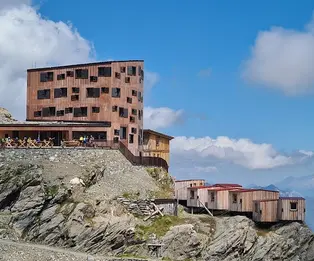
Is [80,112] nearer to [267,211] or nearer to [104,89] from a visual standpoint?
[104,89]

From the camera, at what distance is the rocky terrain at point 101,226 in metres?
72.2

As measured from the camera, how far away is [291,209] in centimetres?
7944

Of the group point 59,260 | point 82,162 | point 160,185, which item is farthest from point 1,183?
point 160,185

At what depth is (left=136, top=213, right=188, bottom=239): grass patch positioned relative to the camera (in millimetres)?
74375

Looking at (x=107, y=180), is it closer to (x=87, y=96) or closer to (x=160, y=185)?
(x=160, y=185)

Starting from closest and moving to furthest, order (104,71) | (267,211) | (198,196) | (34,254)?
(34,254)
(267,211)
(198,196)
(104,71)

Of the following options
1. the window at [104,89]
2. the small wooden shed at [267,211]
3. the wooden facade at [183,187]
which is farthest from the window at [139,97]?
the small wooden shed at [267,211]

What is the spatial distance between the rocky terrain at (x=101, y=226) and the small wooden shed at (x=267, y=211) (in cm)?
136

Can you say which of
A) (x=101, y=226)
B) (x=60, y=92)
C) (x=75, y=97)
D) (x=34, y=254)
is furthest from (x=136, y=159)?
(x=34, y=254)

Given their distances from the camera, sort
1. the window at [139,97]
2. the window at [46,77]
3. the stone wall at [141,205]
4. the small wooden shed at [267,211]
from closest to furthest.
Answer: the stone wall at [141,205]
the small wooden shed at [267,211]
the window at [139,97]
the window at [46,77]

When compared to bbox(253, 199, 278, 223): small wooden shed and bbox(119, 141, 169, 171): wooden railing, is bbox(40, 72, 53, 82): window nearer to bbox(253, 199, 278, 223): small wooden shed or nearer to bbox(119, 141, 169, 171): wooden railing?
bbox(119, 141, 169, 171): wooden railing

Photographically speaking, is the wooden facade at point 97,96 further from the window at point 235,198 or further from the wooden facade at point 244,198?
the wooden facade at point 244,198

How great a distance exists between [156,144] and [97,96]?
60.2ft

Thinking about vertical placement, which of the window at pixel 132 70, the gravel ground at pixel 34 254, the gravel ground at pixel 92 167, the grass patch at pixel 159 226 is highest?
the window at pixel 132 70
